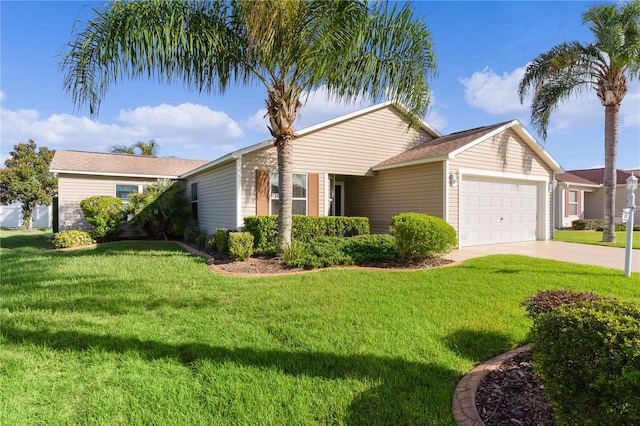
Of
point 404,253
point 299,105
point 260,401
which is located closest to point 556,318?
point 260,401

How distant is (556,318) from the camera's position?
7.70ft

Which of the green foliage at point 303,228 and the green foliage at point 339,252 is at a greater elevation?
the green foliage at point 303,228

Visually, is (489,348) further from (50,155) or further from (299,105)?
(50,155)

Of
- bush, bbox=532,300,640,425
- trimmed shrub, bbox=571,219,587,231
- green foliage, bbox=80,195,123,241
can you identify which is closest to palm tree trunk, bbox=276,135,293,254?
bush, bbox=532,300,640,425

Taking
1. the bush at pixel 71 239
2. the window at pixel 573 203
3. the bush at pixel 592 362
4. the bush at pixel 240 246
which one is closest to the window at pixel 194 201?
the bush at pixel 71 239

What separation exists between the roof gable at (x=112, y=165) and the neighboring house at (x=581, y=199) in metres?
24.0

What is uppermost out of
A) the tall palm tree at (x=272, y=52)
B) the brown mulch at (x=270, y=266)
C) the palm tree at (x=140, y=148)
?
the palm tree at (x=140, y=148)

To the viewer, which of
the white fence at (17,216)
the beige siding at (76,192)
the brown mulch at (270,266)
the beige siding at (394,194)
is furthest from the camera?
the white fence at (17,216)

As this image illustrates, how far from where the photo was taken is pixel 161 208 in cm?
1421

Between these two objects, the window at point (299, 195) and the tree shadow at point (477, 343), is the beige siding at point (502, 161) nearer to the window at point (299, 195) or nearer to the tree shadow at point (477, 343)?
the window at point (299, 195)

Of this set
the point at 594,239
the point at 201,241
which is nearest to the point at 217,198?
the point at 201,241

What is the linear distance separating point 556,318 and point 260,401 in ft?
7.85

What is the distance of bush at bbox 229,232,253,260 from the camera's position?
9.05 metres

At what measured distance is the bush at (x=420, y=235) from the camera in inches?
326
